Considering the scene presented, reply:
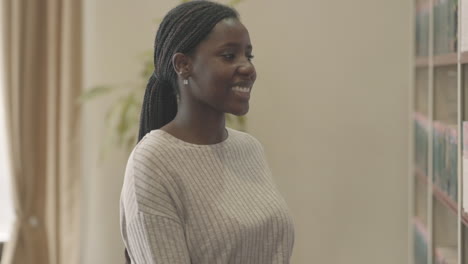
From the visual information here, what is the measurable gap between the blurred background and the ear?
2.01 metres

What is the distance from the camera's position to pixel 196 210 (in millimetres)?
1274

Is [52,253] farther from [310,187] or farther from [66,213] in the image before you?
[310,187]

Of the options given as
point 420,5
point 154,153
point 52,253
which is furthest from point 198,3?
point 52,253

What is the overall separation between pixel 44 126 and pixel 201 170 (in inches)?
87.1

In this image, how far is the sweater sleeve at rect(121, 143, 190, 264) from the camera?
4.00 feet

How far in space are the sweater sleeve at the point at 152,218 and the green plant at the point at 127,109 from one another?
185 cm

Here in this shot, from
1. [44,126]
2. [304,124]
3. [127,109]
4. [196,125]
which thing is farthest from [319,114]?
[196,125]

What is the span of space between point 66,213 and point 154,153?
2.25 metres

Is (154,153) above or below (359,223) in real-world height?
→ above

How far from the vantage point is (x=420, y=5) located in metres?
3.25

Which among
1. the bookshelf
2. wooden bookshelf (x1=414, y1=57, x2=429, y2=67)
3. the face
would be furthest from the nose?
wooden bookshelf (x1=414, y1=57, x2=429, y2=67)

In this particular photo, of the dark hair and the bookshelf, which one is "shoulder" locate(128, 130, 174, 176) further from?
the bookshelf

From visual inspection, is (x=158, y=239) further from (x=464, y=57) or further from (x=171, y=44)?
(x=464, y=57)

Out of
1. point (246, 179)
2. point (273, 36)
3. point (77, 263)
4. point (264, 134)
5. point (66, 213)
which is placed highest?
point (273, 36)
